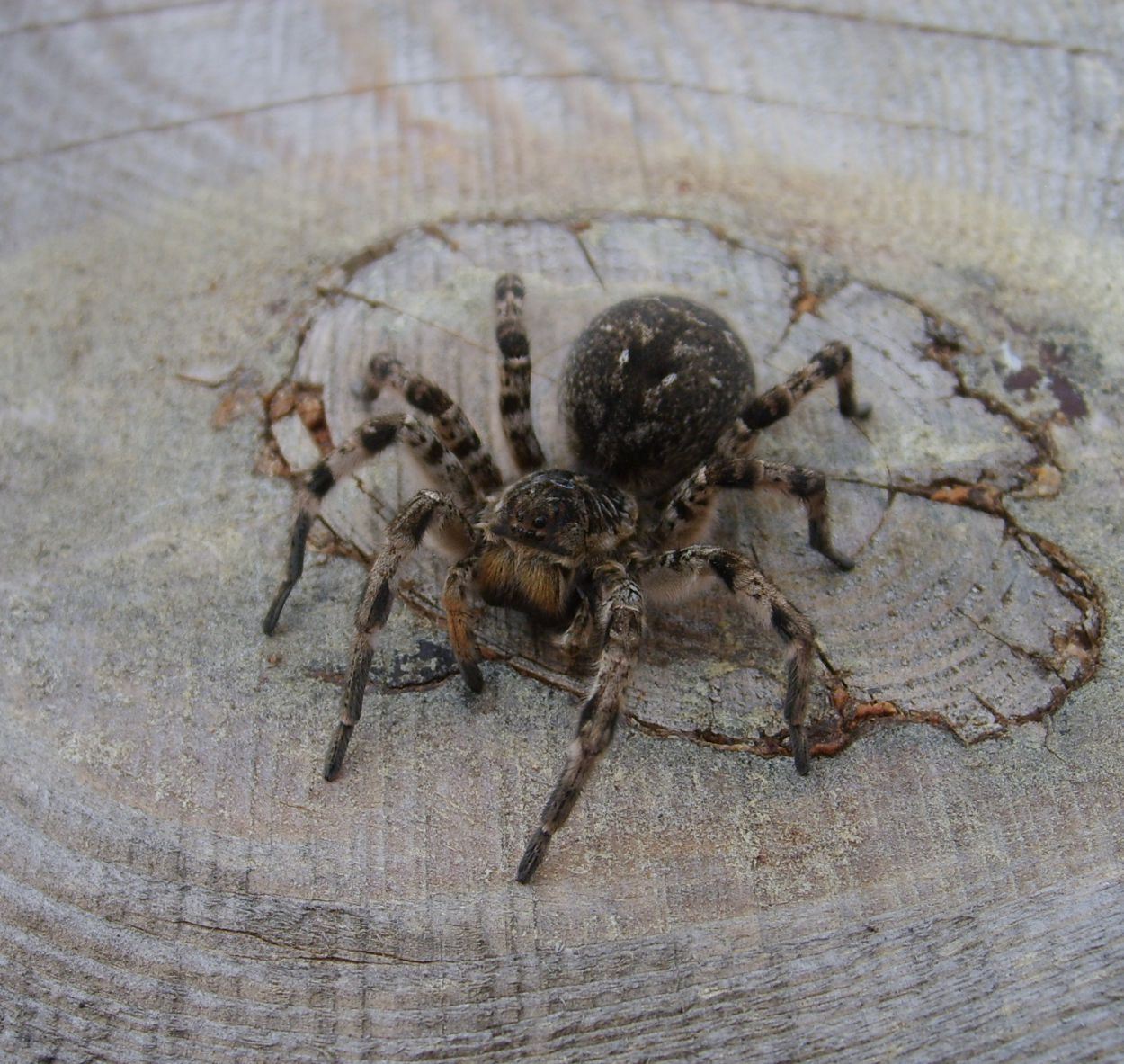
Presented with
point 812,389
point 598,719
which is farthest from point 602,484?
point 598,719

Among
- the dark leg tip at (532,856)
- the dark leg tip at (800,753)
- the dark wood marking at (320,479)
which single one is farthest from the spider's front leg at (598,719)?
the dark wood marking at (320,479)

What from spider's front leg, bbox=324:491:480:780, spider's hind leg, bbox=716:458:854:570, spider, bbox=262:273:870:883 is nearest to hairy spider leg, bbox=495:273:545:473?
spider, bbox=262:273:870:883

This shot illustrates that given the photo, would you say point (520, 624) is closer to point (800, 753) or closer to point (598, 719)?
point (598, 719)

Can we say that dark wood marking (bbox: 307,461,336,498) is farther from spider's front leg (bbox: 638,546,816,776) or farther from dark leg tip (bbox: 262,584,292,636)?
spider's front leg (bbox: 638,546,816,776)

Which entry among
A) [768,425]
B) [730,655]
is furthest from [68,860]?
[768,425]

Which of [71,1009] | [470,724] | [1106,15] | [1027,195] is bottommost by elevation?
[71,1009]

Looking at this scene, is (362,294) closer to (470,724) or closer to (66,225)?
(66,225)

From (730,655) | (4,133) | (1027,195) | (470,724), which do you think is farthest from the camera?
(4,133)
